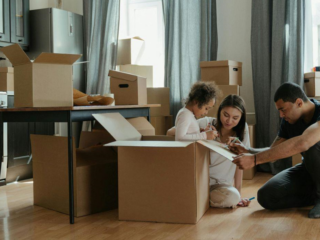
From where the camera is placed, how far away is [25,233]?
2.22 m

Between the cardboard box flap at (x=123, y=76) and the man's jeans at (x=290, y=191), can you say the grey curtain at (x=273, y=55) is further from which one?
the cardboard box flap at (x=123, y=76)

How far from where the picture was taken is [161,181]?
2.32 metres

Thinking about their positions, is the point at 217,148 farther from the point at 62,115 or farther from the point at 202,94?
the point at 62,115

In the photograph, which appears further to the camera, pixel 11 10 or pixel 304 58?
pixel 11 10

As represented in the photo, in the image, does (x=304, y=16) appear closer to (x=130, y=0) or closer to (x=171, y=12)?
(x=171, y=12)

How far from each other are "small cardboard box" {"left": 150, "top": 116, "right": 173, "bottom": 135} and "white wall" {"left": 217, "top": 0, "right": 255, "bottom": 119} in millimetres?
797

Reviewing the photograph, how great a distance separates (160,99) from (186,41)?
0.67 metres

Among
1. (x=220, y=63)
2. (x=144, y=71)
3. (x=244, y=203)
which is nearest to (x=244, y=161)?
(x=244, y=203)

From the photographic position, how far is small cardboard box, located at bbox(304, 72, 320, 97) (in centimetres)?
377

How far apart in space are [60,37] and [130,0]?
0.96m

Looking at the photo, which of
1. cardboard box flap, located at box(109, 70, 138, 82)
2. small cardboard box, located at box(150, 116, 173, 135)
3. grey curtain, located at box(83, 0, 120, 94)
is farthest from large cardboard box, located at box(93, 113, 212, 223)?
grey curtain, located at box(83, 0, 120, 94)

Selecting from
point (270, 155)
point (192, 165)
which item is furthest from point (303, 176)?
point (192, 165)

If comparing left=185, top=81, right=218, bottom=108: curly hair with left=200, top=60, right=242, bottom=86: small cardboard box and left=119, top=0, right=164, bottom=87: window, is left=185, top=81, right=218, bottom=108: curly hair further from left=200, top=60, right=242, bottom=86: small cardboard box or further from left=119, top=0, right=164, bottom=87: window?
left=119, top=0, right=164, bottom=87: window

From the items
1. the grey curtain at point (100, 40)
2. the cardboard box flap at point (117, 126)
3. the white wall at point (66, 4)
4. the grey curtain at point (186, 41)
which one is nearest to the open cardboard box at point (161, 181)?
the cardboard box flap at point (117, 126)
